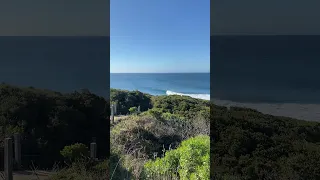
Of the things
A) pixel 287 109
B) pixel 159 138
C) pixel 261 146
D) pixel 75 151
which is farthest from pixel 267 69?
pixel 75 151

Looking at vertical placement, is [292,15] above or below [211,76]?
above

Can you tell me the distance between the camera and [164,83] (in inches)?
202

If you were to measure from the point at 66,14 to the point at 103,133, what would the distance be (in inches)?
61.0

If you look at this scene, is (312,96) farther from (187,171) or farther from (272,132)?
(187,171)

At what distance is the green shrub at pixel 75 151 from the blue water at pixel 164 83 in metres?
0.78

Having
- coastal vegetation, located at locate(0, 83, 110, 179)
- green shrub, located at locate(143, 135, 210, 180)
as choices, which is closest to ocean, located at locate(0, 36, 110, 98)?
coastal vegetation, located at locate(0, 83, 110, 179)

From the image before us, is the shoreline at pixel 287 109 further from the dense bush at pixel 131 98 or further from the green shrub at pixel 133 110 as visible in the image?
the green shrub at pixel 133 110

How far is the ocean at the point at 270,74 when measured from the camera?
548 cm

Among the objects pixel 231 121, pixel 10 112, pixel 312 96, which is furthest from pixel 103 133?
pixel 312 96

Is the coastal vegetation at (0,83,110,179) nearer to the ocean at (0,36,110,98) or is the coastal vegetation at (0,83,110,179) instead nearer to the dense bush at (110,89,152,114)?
the ocean at (0,36,110,98)

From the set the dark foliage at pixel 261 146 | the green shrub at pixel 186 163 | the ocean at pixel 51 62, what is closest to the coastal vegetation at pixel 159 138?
the green shrub at pixel 186 163

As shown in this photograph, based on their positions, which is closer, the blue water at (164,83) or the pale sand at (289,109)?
the blue water at (164,83)

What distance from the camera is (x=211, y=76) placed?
17.5ft

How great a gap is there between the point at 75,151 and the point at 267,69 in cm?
249
